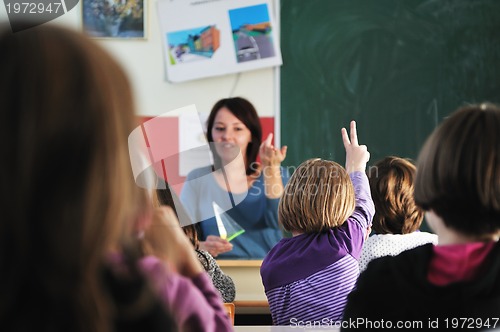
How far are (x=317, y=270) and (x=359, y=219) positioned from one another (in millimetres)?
230

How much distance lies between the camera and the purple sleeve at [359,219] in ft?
7.38

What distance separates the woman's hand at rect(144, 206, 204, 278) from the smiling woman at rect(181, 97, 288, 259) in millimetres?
2627

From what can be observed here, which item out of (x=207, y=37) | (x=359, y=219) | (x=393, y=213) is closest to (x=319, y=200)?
(x=359, y=219)

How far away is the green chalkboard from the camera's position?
14.2 ft

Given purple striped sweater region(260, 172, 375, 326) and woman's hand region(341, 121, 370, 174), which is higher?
woman's hand region(341, 121, 370, 174)

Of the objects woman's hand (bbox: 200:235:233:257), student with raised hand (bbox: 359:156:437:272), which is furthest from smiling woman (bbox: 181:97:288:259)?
student with raised hand (bbox: 359:156:437:272)

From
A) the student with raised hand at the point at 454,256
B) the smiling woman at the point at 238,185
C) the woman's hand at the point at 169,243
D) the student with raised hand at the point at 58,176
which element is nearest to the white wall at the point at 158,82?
the smiling woman at the point at 238,185

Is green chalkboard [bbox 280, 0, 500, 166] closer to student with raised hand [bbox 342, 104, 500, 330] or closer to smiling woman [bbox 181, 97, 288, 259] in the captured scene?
smiling woman [bbox 181, 97, 288, 259]

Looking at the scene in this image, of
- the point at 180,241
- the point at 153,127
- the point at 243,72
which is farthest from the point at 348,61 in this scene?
the point at 180,241

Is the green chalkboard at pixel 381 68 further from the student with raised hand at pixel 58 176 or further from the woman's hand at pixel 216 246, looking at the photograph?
the student with raised hand at pixel 58 176

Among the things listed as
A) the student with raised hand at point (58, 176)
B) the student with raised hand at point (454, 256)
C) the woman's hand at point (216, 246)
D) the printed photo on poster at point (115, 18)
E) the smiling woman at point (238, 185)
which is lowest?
the woman's hand at point (216, 246)

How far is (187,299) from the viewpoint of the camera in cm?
98

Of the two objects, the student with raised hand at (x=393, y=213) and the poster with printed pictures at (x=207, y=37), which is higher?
the poster with printed pictures at (x=207, y=37)

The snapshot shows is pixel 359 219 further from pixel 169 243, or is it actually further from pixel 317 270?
pixel 169 243
